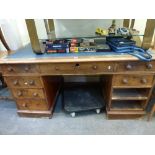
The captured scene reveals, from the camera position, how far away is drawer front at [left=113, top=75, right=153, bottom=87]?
4.01 feet

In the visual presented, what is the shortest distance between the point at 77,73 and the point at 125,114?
2.35ft

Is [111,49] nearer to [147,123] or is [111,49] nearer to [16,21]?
[147,123]

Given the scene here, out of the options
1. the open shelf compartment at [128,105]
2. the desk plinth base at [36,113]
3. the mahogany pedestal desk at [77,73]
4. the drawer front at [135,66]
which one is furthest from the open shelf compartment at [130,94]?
the desk plinth base at [36,113]

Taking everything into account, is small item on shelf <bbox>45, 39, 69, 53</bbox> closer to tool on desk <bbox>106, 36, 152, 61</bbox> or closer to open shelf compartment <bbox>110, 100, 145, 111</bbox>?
tool on desk <bbox>106, 36, 152, 61</bbox>

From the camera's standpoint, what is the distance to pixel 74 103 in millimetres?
1606

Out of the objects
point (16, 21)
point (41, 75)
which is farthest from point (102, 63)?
point (16, 21)

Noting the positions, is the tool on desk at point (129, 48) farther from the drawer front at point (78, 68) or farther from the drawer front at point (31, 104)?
the drawer front at point (31, 104)

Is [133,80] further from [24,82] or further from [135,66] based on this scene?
[24,82]

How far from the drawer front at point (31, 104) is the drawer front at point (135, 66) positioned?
2.75 ft

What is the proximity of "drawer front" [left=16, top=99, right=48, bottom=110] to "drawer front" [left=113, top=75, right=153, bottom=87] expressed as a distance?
76cm

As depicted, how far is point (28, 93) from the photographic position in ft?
4.55

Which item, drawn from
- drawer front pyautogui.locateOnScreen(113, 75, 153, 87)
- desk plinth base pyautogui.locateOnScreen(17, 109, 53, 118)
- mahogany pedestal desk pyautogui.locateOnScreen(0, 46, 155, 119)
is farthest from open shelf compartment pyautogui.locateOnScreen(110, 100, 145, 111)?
desk plinth base pyautogui.locateOnScreen(17, 109, 53, 118)

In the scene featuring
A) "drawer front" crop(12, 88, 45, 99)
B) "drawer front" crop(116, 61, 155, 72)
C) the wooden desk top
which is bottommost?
"drawer front" crop(12, 88, 45, 99)
